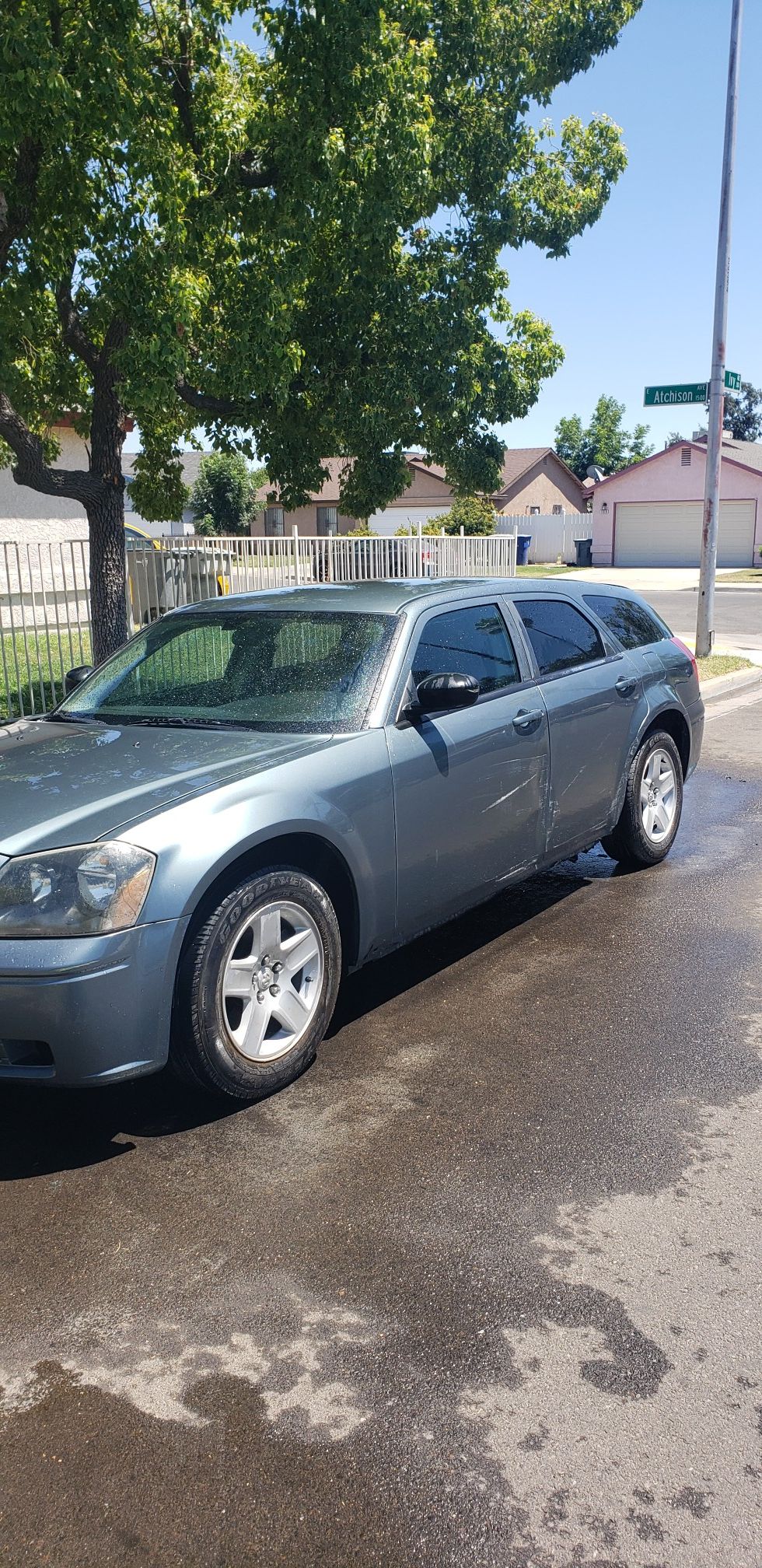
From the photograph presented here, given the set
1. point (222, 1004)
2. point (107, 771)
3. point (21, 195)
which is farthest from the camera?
point (21, 195)

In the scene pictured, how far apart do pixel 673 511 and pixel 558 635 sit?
52.6 metres

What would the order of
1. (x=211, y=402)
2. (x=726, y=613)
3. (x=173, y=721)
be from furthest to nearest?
(x=726, y=613) < (x=211, y=402) < (x=173, y=721)

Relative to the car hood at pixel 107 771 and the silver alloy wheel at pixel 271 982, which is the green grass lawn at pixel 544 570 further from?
the silver alloy wheel at pixel 271 982

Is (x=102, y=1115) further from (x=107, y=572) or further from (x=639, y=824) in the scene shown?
(x=107, y=572)

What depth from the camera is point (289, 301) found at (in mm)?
10336

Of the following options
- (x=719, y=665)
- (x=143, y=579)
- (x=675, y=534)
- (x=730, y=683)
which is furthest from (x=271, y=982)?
(x=675, y=534)

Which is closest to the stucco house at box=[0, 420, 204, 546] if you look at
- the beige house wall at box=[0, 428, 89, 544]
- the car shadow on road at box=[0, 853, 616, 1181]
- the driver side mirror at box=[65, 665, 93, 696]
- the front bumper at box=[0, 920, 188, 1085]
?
the beige house wall at box=[0, 428, 89, 544]

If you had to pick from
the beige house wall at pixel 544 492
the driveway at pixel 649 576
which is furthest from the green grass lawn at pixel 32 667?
the beige house wall at pixel 544 492

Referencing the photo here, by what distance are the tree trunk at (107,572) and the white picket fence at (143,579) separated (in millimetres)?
158

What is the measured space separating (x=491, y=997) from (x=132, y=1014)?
1.85 meters

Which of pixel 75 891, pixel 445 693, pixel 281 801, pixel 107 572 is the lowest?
pixel 75 891

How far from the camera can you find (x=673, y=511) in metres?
55.5

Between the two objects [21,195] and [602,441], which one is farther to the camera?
[602,441]

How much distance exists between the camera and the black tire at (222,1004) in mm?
3627
